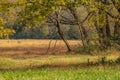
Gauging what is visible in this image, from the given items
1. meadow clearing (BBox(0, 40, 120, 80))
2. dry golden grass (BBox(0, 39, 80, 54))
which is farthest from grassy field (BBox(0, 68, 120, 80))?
dry golden grass (BBox(0, 39, 80, 54))

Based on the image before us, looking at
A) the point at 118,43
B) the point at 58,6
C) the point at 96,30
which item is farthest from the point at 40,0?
the point at 96,30

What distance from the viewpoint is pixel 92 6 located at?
25.7 m

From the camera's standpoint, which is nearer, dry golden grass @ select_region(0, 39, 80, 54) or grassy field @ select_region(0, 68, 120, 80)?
grassy field @ select_region(0, 68, 120, 80)

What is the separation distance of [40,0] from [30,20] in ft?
6.97

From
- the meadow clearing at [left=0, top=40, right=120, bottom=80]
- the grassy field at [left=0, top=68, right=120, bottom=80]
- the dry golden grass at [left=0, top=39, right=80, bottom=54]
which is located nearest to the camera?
the grassy field at [left=0, top=68, right=120, bottom=80]

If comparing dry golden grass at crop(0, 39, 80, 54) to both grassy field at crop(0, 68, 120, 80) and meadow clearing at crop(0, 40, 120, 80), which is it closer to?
meadow clearing at crop(0, 40, 120, 80)

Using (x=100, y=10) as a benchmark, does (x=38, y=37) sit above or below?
below

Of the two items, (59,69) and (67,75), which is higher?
(67,75)

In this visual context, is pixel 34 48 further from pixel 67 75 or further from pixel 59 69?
pixel 67 75

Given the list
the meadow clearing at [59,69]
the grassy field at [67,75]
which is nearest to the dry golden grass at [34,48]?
the meadow clearing at [59,69]

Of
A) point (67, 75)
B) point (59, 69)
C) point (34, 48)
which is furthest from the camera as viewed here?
point (34, 48)

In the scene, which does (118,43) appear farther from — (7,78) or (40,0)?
(7,78)

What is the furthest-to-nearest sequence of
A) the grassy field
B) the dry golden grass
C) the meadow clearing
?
the dry golden grass < the meadow clearing < the grassy field

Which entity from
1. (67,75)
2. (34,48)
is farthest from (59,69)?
(34,48)
